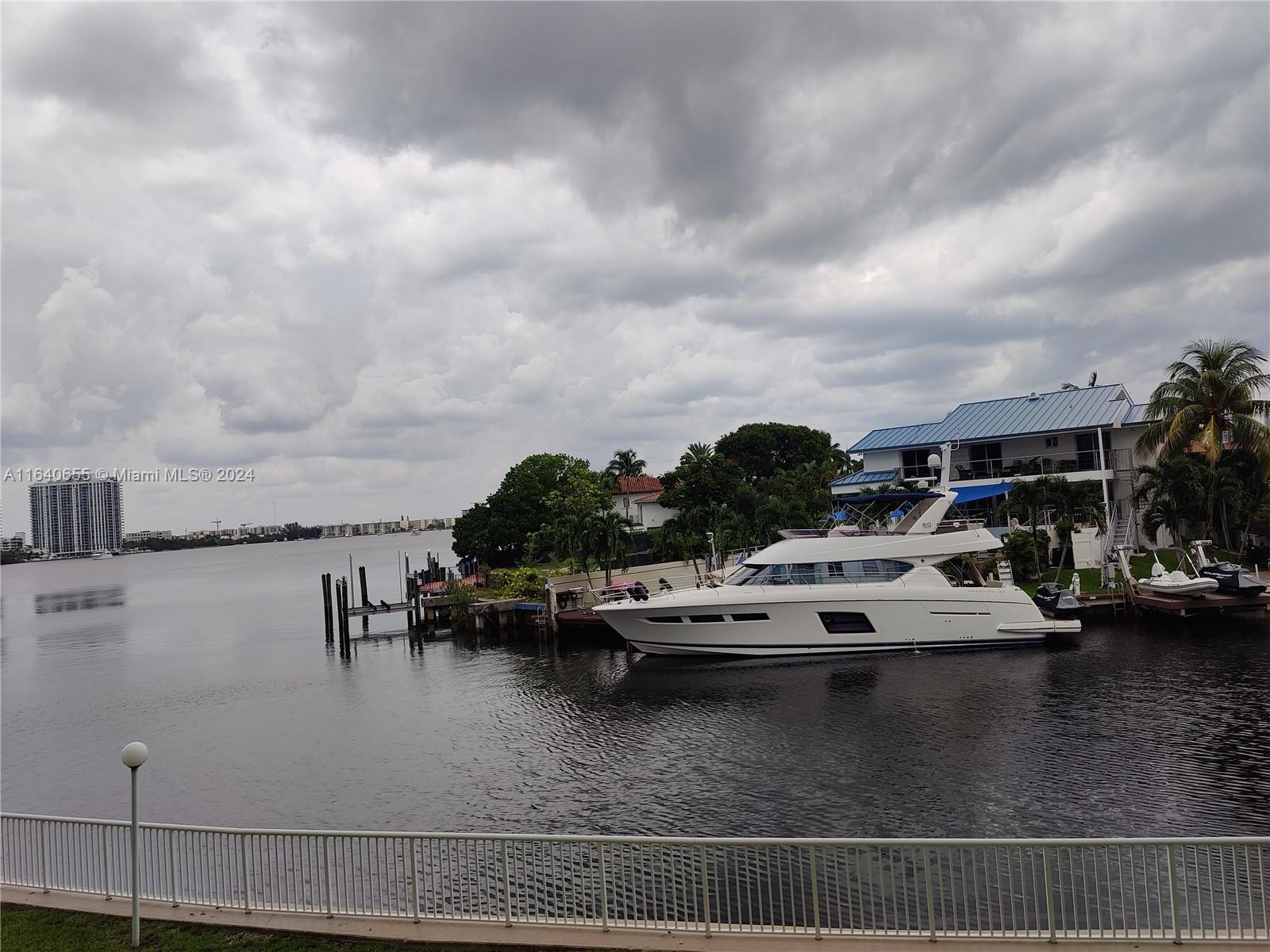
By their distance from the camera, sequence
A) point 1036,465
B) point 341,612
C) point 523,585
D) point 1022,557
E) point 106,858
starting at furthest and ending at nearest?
1. point 1036,465
2. point 523,585
3. point 341,612
4. point 1022,557
5. point 106,858

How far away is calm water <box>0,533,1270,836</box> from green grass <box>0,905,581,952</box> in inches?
282

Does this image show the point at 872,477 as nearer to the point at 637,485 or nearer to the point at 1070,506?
the point at 1070,506

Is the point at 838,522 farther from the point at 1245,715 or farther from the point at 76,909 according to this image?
the point at 76,909

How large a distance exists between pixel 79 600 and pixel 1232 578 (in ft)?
357

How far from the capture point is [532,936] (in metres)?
8.54

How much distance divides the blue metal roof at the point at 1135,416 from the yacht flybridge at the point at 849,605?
21.4 m

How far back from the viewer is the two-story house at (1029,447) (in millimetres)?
45938

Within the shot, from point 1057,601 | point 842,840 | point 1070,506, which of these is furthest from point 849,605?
point 842,840

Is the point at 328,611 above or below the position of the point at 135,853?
below

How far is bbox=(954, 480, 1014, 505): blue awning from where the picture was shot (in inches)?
1809

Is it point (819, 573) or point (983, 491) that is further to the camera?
point (983, 491)

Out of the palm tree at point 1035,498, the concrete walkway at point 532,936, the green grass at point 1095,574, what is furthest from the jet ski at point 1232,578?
the concrete walkway at point 532,936

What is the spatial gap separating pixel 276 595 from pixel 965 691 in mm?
75767

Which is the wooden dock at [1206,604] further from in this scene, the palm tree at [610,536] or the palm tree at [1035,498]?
the palm tree at [610,536]
